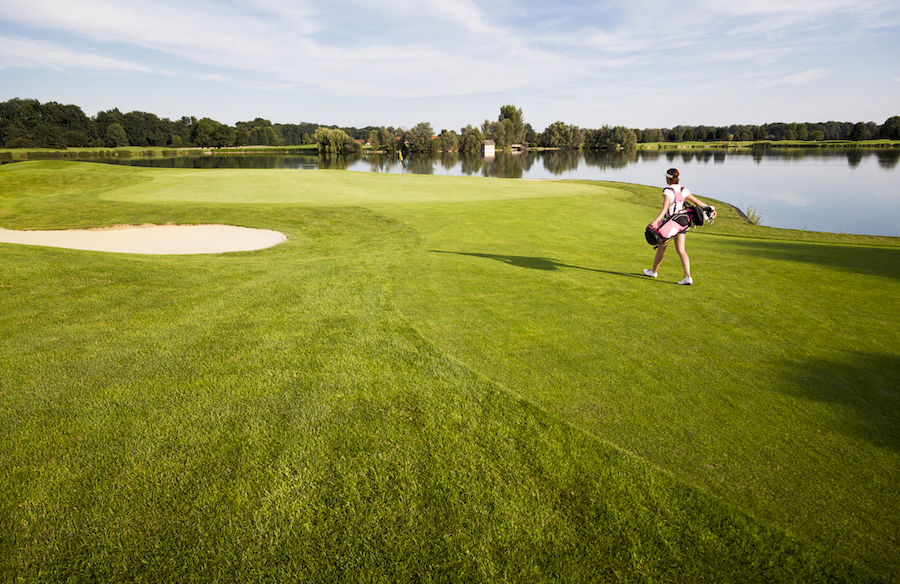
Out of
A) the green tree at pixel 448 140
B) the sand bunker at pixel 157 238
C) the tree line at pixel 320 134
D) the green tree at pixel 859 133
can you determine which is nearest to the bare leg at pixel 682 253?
the sand bunker at pixel 157 238

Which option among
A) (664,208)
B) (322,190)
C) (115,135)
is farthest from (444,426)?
(115,135)

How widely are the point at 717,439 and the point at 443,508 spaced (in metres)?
2.42

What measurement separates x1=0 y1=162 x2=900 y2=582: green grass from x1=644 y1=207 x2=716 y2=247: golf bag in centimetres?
88

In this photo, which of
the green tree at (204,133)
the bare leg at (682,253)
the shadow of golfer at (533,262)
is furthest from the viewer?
the green tree at (204,133)

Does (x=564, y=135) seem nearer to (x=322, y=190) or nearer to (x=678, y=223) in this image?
(x=322, y=190)

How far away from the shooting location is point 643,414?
13.2 feet

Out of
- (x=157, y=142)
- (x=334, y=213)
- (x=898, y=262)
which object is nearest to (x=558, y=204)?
(x=334, y=213)

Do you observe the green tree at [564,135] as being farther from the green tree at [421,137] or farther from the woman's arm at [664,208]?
the woman's arm at [664,208]

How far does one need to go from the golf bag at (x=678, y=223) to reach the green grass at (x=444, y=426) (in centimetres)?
88

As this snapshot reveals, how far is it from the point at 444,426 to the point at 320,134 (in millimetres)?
130663

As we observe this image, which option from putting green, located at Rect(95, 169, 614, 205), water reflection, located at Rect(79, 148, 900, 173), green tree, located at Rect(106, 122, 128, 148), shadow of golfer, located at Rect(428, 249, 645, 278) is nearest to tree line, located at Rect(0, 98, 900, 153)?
green tree, located at Rect(106, 122, 128, 148)

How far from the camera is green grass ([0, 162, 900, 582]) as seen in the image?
105 inches

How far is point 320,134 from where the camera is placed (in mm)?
121000

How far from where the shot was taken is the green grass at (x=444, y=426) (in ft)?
8.77
